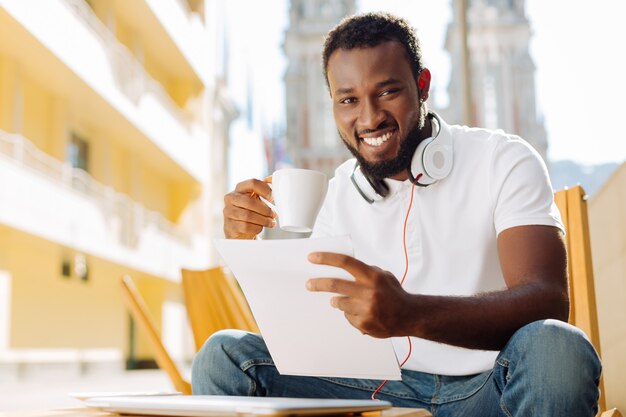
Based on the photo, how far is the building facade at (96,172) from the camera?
1173cm

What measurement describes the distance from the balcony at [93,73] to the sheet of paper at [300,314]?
31.0 feet

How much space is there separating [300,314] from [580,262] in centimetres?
114

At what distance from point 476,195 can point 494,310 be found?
18.2 inches

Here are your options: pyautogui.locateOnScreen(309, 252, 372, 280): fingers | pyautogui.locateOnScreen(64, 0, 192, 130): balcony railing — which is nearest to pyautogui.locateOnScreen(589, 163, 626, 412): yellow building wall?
pyautogui.locateOnScreen(309, 252, 372, 280): fingers

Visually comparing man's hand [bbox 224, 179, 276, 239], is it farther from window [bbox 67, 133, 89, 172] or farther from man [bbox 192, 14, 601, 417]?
window [bbox 67, 133, 89, 172]

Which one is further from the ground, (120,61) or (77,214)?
(120,61)

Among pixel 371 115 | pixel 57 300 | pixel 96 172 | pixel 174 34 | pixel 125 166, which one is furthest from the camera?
pixel 174 34

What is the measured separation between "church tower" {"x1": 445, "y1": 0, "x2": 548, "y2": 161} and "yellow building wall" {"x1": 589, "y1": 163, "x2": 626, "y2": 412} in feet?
111

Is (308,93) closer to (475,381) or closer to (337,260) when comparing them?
(475,381)

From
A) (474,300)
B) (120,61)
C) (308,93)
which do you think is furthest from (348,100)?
(308,93)

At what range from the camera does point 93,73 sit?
43.2ft

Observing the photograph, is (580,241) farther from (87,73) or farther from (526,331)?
(87,73)

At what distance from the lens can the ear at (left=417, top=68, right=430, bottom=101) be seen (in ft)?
7.55

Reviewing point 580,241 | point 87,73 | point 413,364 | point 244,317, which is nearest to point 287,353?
point 413,364
